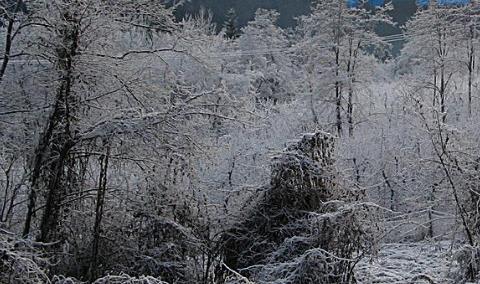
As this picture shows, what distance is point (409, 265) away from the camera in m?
Answer: 8.92

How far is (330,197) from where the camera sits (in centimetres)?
726

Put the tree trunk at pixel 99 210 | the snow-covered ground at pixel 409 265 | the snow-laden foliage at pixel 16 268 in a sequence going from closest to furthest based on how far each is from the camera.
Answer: the snow-laden foliage at pixel 16 268 → the tree trunk at pixel 99 210 → the snow-covered ground at pixel 409 265

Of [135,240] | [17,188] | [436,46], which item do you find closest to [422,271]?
[135,240]

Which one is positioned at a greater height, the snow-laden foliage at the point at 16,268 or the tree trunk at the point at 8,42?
the tree trunk at the point at 8,42

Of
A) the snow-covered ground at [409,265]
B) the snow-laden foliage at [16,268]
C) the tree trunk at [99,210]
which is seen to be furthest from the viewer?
the snow-covered ground at [409,265]

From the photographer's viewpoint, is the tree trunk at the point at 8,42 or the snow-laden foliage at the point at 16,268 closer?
the snow-laden foliage at the point at 16,268

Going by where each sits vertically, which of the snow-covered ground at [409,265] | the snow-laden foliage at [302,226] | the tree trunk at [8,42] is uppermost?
the tree trunk at [8,42]

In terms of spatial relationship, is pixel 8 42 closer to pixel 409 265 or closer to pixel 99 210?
pixel 99 210

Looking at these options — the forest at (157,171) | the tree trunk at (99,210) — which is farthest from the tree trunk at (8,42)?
the tree trunk at (99,210)

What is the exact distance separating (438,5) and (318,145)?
48.8 feet

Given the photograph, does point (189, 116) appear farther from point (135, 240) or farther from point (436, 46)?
point (436, 46)

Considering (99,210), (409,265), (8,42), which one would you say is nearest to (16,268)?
(99,210)

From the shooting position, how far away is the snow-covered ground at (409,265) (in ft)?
24.4

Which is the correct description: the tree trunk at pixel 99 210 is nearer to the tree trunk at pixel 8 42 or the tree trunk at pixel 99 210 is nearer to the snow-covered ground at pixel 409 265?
the tree trunk at pixel 8 42
